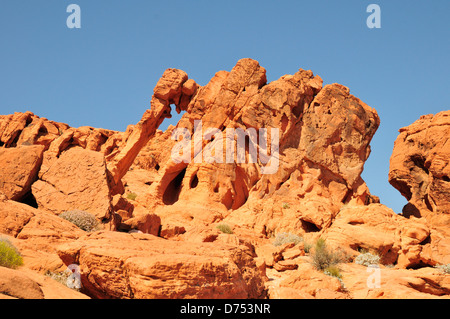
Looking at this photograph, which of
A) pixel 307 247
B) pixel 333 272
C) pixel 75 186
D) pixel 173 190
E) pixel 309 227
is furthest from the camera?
pixel 173 190

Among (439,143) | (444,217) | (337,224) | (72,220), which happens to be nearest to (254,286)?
(72,220)

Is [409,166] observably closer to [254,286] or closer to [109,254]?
[254,286]

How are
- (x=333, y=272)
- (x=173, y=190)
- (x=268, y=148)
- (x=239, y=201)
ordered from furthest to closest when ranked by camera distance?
(x=173, y=190) < (x=268, y=148) < (x=239, y=201) < (x=333, y=272)

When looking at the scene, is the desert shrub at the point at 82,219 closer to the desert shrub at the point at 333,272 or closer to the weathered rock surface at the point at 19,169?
the weathered rock surface at the point at 19,169

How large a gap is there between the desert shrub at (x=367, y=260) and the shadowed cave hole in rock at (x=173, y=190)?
12274 millimetres

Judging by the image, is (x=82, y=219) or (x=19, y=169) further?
(x=19, y=169)

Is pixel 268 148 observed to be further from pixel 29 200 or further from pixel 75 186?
pixel 29 200

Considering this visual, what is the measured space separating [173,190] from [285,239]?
32.7ft

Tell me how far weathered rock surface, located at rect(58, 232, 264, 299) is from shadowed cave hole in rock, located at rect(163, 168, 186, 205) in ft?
57.9

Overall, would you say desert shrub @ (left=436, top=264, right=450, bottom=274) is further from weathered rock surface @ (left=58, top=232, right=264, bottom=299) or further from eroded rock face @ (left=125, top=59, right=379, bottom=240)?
weathered rock surface @ (left=58, top=232, right=264, bottom=299)

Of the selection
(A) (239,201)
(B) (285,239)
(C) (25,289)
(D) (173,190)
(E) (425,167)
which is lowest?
(C) (25,289)

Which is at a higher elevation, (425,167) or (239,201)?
(425,167)

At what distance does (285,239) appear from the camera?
1995 centimetres

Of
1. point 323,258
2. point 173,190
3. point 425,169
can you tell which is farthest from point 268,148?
point 323,258
